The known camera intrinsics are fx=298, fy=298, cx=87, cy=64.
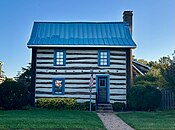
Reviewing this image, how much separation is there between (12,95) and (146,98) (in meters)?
11.0

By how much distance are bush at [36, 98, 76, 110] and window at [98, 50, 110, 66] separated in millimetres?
4335

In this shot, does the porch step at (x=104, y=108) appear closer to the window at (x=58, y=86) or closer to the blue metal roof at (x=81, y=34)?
the window at (x=58, y=86)

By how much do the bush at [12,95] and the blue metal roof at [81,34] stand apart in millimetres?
3790

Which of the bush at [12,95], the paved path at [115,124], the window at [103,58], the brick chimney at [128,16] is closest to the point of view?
the paved path at [115,124]

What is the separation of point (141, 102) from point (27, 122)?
40.9 ft

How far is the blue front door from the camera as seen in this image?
26609mm

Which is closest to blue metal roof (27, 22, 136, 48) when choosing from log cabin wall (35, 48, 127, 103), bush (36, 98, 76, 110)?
log cabin wall (35, 48, 127, 103)

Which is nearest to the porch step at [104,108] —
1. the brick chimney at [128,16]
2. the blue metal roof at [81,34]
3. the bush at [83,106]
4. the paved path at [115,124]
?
the bush at [83,106]

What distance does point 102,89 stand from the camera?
2677 cm

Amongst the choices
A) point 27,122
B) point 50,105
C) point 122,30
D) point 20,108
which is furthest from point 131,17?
point 27,122

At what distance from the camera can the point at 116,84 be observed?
26.6 m

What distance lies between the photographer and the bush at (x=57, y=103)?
25.1 metres

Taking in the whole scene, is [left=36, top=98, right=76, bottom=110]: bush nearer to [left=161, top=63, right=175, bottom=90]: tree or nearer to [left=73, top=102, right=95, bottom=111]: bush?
[left=73, top=102, right=95, bottom=111]: bush

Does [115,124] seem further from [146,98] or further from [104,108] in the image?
[146,98]
